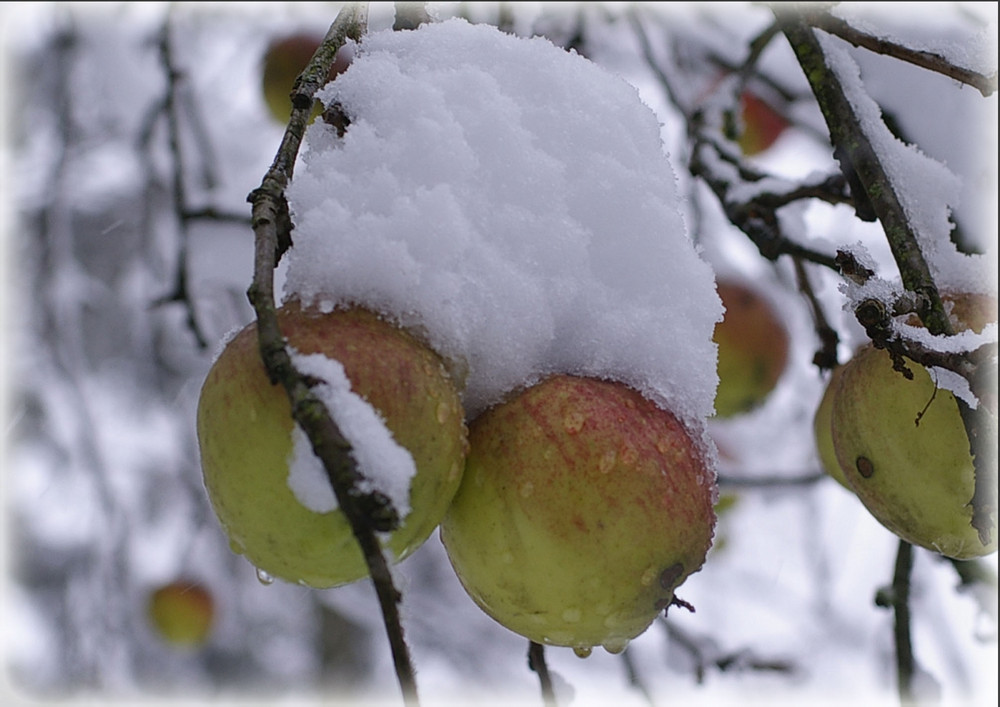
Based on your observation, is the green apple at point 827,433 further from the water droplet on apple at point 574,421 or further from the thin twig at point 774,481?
the thin twig at point 774,481

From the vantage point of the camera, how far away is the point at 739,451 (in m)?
2.57

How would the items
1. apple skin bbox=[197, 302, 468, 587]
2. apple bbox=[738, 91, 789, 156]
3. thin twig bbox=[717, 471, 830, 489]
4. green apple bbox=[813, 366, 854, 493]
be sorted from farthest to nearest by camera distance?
apple bbox=[738, 91, 789, 156] < thin twig bbox=[717, 471, 830, 489] < green apple bbox=[813, 366, 854, 493] < apple skin bbox=[197, 302, 468, 587]

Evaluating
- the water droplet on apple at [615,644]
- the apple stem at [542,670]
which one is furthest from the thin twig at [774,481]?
the water droplet on apple at [615,644]

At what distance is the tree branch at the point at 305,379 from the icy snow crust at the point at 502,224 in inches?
2.6

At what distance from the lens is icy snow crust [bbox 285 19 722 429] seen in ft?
2.38

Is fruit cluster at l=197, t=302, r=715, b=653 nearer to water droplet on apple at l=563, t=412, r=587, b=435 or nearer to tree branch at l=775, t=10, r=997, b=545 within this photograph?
water droplet on apple at l=563, t=412, r=587, b=435

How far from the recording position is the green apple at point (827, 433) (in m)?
1.05

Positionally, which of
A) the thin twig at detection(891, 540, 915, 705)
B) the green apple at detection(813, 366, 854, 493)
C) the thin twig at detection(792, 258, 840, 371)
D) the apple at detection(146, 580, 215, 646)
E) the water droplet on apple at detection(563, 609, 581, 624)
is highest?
the water droplet on apple at detection(563, 609, 581, 624)

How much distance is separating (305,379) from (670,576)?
1.07 ft

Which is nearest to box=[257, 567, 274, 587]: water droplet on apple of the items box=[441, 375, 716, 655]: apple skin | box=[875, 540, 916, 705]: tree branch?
box=[441, 375, 716, 655]: apple skin

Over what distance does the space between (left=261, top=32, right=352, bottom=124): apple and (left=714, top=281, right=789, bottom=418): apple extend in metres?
1.10

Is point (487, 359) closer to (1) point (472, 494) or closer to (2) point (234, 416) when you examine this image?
(1) point (472, 494)

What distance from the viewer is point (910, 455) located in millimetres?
829

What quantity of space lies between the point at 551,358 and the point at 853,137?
0.36m
